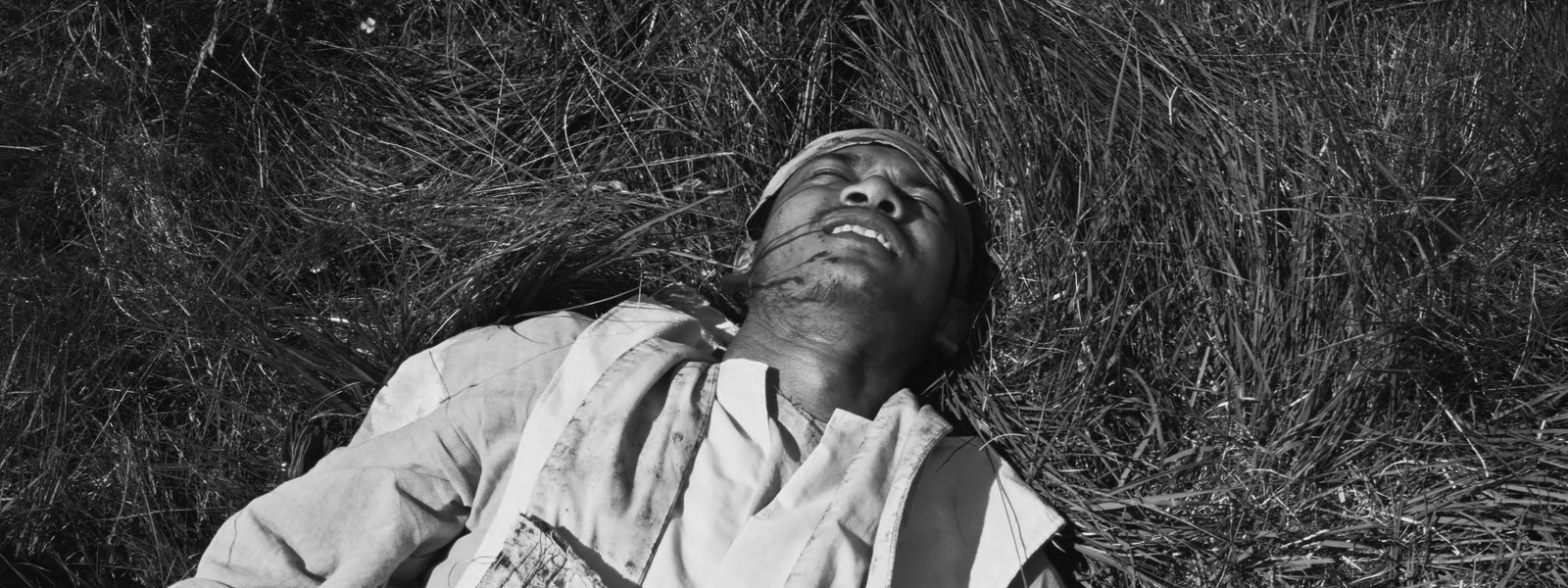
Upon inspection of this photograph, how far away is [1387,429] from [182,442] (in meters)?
3.29

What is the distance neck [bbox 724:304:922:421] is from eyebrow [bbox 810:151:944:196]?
46 centimetres

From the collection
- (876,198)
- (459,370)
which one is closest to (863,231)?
(876,198)

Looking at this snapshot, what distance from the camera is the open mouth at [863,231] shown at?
2891 mm

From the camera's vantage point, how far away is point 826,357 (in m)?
2.89

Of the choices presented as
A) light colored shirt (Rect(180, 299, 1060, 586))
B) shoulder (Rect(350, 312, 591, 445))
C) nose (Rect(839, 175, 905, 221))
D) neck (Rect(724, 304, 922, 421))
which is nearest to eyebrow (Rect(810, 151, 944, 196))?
nose (Rect(839, 175, 905, 221))

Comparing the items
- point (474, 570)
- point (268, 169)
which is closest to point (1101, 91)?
point (474, 570)

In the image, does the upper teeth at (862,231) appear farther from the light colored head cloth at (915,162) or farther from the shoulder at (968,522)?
the shoulder at (968,522)

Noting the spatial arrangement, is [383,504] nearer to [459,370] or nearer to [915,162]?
[459,370]

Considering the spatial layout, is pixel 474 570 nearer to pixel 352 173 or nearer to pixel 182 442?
pixel 182 442

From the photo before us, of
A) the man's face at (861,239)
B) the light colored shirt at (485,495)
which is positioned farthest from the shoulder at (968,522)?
the man's face at (861,239)

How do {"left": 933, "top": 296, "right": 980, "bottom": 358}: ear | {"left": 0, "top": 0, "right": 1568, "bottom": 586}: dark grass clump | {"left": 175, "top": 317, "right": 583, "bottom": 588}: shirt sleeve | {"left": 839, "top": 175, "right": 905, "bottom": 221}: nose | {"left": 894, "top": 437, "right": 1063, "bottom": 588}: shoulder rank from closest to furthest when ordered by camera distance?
{"left": 175, "top": 317, "right": 583, "bottom": 588}: shirt sleeve < {"left": 894, "top": 437, "right": 1063, "bottom": 588}: shoulder < {"left": 0, "top": 0, "right": 1568, "bottom": 586}: dark grass clump < {"left": 839, "top": 175, "right": 905, "bottom": 221}: nose < {"left": 933, "top": 296, "right": 980, "bottom": 358}: ear

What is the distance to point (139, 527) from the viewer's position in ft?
10.2

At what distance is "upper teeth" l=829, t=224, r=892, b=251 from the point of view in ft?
9.49

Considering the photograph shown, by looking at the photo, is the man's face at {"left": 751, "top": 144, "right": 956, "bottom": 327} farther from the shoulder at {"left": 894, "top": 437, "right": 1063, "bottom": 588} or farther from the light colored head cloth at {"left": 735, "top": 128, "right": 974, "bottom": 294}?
the shoulder at {"left": 894, "top": 437, "right": 1063, "bottom": 588}
